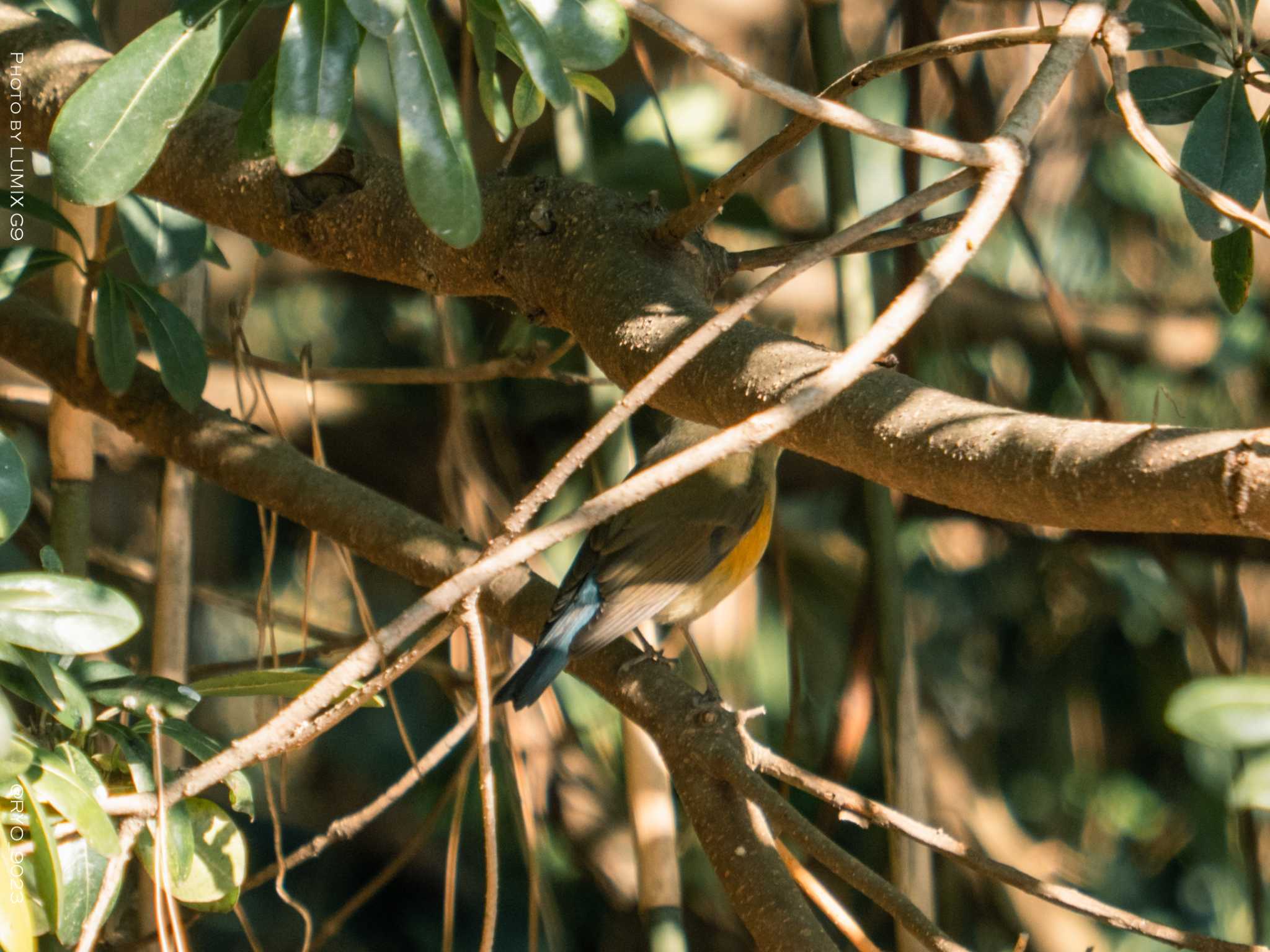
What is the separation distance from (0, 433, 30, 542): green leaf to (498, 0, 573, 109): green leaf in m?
0.41

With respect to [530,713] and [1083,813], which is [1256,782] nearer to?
[530,713]

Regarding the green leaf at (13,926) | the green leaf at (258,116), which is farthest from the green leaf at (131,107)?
the green leaf at (13,926)

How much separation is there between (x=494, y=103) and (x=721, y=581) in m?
1.17

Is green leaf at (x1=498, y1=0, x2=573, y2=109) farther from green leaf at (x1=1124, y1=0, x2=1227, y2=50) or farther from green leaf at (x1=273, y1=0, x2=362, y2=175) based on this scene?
green leaf at (x1=1124, y1=0, x2=1227, y2=50)

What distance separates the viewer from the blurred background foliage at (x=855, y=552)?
240 cm

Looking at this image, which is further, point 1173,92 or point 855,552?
point 855,552

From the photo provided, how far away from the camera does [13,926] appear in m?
0.60

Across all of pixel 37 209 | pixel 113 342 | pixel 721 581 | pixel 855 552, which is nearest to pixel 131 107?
pixel 113 342

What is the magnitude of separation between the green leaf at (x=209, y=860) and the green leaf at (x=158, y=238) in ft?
2.45

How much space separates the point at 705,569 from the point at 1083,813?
4.29ft

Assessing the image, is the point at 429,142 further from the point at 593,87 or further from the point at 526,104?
the point at 593,87

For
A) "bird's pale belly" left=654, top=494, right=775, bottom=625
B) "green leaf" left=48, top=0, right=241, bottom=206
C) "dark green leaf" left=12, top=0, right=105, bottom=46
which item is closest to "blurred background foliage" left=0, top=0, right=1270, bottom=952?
"bird's pale belly" left=654, top=494, right=775, bottom=625

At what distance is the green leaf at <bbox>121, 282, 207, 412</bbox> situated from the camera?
136cm

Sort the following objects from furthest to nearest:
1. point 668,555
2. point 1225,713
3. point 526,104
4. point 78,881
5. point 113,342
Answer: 1. point 668,555
2. point 113,342
3. point 526,104
4. point 78,881
5. point 1225,713
